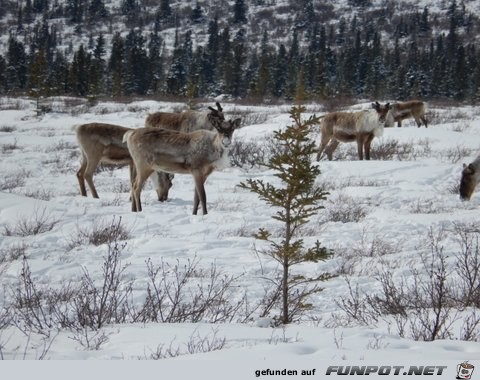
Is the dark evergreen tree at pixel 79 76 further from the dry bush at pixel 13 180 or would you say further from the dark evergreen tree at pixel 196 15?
the dark evergreen tree at pixel 196 15

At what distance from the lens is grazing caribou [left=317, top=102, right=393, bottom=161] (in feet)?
52.8

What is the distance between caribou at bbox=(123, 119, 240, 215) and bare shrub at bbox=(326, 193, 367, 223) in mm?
2177

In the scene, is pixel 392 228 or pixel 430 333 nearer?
pixel 430 333

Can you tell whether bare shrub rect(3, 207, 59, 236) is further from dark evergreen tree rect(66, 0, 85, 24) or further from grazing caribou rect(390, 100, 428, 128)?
dark evergreen tree rect(66, 0, 85, 24)

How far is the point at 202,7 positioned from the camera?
139 metres

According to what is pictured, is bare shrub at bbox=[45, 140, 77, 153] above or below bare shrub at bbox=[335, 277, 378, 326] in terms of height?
below

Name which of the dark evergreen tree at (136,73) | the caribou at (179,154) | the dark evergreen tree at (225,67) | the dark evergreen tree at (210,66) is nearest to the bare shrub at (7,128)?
the caribou at (179,154)

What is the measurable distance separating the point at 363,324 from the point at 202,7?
144496mm

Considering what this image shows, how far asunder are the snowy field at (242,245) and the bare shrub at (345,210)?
29 mm

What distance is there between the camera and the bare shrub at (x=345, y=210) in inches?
349

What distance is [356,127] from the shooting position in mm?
16328

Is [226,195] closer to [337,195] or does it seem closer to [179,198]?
[179,198]

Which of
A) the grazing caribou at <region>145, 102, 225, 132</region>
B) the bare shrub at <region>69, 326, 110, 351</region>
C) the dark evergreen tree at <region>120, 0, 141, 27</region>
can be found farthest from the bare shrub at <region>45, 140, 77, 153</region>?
the dark evergreen tree at <region>120, 0, 141, 27</region>

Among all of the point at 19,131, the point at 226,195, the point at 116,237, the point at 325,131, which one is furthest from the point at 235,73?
the point at 116,237
